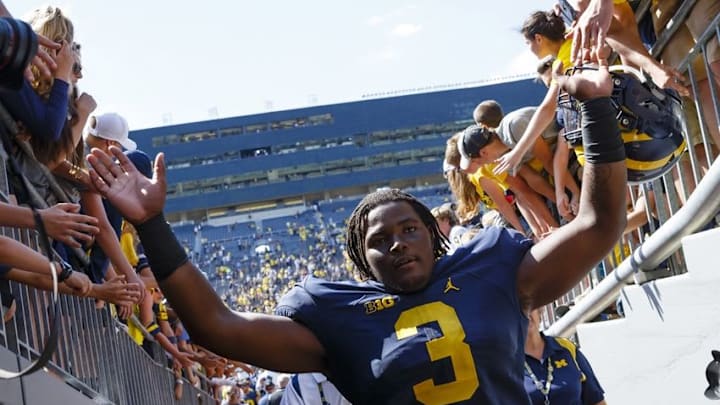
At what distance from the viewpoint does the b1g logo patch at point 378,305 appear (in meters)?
2.95

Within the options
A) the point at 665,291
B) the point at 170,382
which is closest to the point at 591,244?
the point at 665,291

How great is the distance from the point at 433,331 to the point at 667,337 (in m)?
2.32

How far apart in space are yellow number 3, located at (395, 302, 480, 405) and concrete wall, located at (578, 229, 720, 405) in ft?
5.58

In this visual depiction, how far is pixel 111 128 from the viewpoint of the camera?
5.42 meters

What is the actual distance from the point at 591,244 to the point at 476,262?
1.11ft

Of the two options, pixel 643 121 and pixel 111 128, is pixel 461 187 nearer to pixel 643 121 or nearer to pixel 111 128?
pixel 111 128

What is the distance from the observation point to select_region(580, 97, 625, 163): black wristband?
9.56 feet

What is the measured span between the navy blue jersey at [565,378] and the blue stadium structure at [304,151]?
67.8 m

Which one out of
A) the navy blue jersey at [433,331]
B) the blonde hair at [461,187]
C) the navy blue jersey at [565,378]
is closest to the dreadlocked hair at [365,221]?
the navy blue jersey at [433,331]

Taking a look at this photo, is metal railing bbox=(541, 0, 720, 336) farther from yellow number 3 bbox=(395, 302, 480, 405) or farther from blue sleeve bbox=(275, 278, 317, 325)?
blue sleeve bbox=(275, 278, 317, 325)

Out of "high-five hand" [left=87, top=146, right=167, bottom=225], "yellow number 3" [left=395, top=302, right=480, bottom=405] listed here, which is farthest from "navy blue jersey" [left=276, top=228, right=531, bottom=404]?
"high-five hand" [left=87, top=146, right=167, bottom=225]

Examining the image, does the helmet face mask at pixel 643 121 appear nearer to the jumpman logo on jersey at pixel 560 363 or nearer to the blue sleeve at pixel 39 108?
the jumpman logo on jersey at pixel 560 363

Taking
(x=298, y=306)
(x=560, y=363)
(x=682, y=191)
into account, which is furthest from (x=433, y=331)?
(x=682, y=191)

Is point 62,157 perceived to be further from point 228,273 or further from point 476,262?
point 228,273
